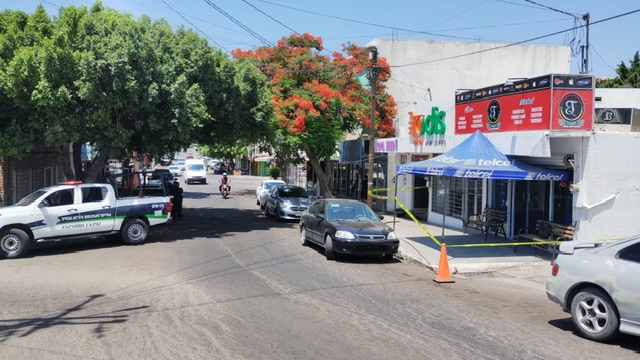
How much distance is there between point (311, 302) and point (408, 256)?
5.35 m

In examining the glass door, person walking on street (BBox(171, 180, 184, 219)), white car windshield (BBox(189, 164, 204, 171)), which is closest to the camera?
the glass door

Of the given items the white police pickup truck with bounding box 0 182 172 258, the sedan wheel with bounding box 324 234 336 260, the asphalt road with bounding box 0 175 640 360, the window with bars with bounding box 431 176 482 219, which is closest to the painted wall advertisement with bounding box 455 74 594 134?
the window with bars with bounding box 431 176 482 219

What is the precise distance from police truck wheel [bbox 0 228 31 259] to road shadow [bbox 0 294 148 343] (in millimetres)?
6052

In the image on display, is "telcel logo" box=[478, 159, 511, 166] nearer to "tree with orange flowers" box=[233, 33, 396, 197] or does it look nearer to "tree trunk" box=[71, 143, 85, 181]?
"tree with orange flowers" box=[233, 33, 396, 197]

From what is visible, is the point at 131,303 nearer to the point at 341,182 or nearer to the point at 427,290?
the point at 427,290

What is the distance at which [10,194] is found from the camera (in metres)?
21.9

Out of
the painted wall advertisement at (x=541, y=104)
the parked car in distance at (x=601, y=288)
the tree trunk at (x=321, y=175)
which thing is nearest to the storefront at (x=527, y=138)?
the painted wall advertisement at (x=541, y=104)

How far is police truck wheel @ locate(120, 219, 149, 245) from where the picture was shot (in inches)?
605

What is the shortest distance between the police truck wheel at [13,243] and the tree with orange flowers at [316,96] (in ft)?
35.9

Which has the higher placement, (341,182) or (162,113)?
(162,113)

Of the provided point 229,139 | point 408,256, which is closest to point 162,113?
point 229,139

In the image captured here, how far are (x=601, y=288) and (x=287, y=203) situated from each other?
630 inches

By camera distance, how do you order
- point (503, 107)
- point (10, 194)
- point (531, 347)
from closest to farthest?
point (531, 347)
point (503, 107)
point (10, 194)

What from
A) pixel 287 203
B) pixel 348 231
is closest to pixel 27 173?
pixel 287 203
